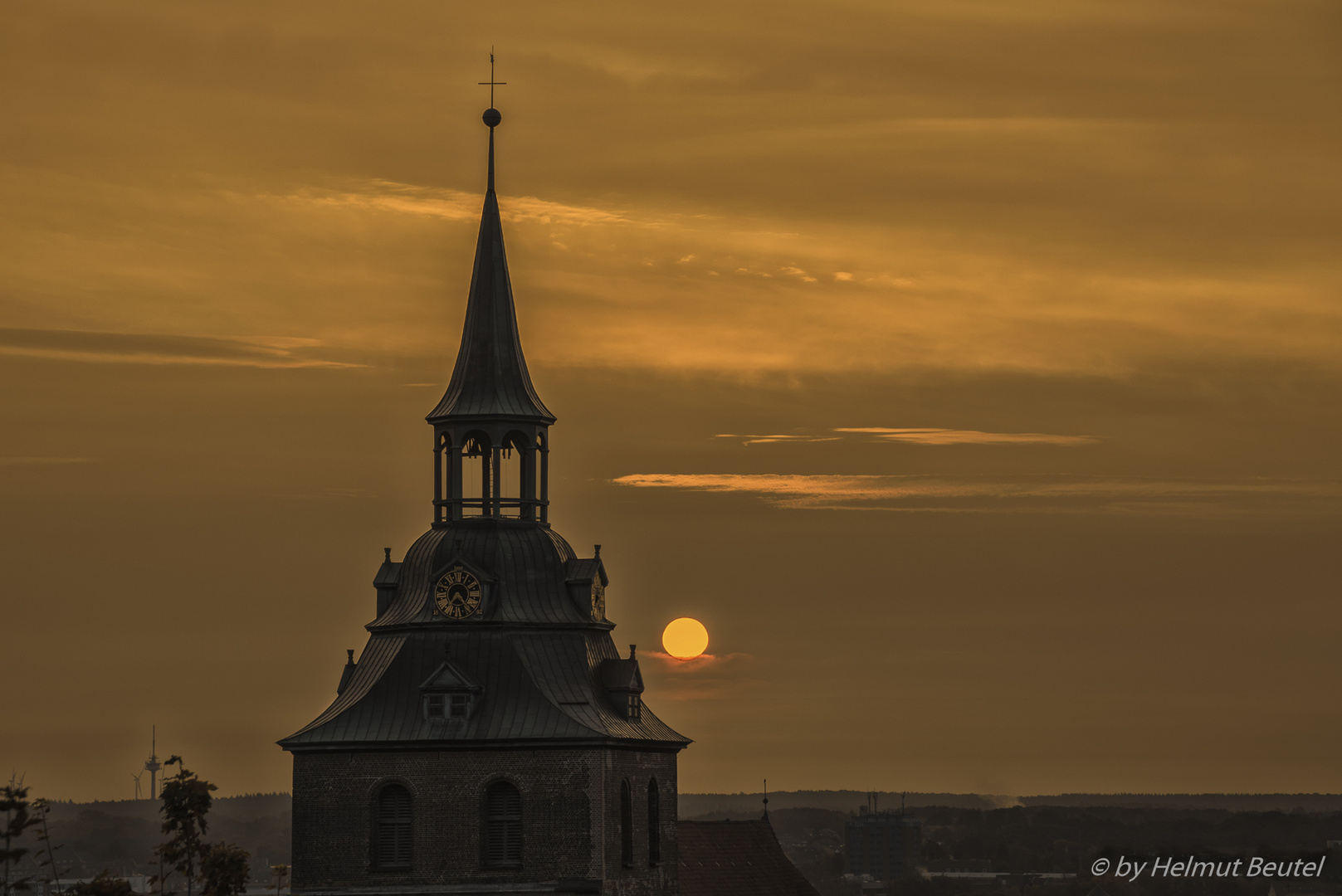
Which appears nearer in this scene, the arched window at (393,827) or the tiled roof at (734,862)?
the arched window at (393,827)

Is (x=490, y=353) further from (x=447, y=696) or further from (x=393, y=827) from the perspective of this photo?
(x=393, y=827)

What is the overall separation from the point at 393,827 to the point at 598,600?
12941 millimetres

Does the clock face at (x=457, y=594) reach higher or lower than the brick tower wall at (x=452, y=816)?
higher

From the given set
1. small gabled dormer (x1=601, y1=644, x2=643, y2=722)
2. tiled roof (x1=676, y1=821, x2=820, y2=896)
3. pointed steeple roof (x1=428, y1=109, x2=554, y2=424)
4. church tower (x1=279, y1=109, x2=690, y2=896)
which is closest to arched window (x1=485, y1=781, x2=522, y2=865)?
church tower (x1=279, y1=109, x2=690, y2=896)

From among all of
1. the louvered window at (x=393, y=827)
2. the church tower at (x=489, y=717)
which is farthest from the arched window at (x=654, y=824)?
the louvered window at (x=393, y=827)

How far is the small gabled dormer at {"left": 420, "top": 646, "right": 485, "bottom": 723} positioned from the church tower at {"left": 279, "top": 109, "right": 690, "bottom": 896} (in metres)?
0.07

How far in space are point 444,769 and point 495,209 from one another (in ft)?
82.0

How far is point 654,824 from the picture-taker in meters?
96.2

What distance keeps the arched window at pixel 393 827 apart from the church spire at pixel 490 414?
12.0 meters

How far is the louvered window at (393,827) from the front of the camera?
88688mm

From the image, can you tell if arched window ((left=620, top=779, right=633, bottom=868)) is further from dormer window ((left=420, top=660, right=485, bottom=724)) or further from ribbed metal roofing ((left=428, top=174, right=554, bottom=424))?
ribbed metal roofing ((left=428, top=174, right=554, bottom=424))

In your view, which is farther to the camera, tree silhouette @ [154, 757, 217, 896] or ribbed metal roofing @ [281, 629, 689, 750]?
ribbed metal roofing @ [281, 629, 689, 750]

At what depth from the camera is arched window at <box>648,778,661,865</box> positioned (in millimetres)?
95625

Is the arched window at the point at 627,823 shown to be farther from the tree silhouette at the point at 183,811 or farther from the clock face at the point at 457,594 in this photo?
the tree silhouette at the point at 183,811
